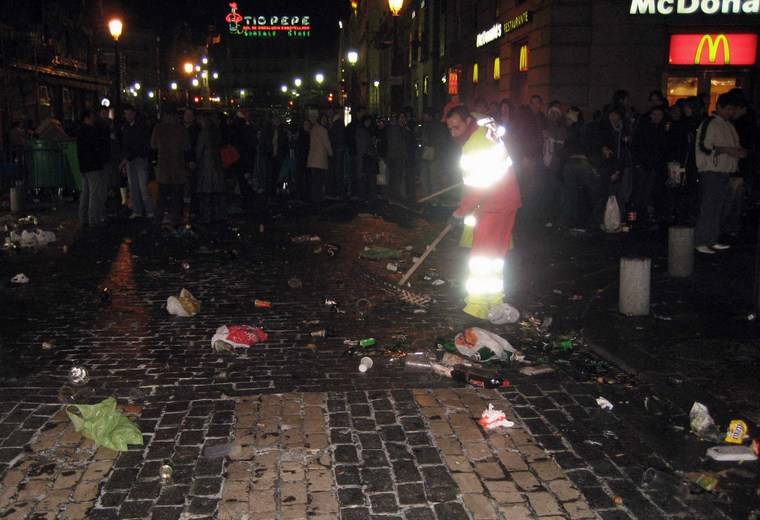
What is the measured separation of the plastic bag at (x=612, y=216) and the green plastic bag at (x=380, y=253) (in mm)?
3661

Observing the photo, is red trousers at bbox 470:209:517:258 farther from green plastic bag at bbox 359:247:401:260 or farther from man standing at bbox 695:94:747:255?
man standing at bbox 695:94:747:255

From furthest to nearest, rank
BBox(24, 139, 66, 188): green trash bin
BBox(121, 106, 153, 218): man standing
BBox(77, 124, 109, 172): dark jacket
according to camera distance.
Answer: BBox(24, 139, 66, 188): green trash bin < BBox(121, 106, 153, 218): man standing < BBox(77, 124, 109, 172): dark jacket

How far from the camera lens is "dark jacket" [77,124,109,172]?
41.7 ft

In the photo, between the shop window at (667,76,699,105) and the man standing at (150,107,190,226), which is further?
the shop window at (667,76,699,105)

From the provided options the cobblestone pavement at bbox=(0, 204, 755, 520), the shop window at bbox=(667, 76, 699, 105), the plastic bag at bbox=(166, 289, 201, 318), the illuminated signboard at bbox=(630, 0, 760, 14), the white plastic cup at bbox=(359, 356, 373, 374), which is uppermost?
the illuminated signboard at bbox=(630, 0, 760, 14)

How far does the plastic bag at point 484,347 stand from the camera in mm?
6078

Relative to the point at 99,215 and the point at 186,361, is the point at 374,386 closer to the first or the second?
the point at 186,361

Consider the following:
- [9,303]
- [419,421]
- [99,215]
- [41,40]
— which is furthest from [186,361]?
[41,40]

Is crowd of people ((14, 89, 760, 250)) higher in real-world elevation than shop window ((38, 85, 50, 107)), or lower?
lower

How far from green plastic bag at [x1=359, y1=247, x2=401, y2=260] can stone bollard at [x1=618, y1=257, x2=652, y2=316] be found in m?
3.97

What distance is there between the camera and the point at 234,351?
21.0ft

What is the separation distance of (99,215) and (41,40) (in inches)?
696

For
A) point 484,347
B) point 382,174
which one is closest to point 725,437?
point 484,347

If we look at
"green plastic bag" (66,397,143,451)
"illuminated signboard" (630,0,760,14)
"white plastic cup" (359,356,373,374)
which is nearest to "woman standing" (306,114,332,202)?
"illuminated signboard" (630,0,760,14)
